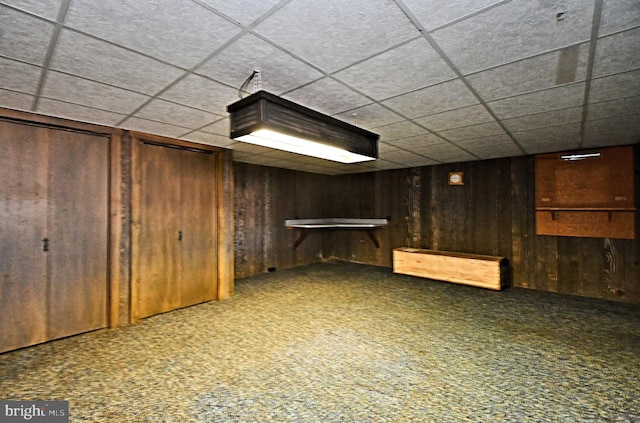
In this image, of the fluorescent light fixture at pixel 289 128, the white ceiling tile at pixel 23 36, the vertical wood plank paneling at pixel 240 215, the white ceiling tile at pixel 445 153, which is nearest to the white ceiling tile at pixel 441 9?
the fluorescent light fixture at pixel 289 128

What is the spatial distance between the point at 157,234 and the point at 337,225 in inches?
161

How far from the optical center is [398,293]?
15.3 ft

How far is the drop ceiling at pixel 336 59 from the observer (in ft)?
4.65

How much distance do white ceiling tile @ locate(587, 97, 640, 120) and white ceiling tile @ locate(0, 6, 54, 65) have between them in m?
3.99

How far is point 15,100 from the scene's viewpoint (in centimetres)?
254

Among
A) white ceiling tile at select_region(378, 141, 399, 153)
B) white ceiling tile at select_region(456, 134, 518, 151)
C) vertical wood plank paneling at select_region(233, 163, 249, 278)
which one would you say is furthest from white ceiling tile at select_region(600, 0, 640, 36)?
vertical wood plank paneling at select_region(233, 163, 249, 278)

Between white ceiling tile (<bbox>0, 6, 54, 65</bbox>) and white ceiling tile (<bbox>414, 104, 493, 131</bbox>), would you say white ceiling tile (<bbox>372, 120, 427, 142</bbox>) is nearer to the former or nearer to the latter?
white ceiling tile (<bbox>414, 104, 493, 131</bbox>)

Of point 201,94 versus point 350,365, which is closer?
point 201,94

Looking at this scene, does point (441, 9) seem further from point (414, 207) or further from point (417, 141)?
point (414, 207)

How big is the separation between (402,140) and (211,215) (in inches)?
114

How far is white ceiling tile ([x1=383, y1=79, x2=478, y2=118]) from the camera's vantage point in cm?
232

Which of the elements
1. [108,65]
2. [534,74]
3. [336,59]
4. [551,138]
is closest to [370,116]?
[336,59]

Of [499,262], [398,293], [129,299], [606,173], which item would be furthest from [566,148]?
[129,299]

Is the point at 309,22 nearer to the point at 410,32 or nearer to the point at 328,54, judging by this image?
the point at 328,54
